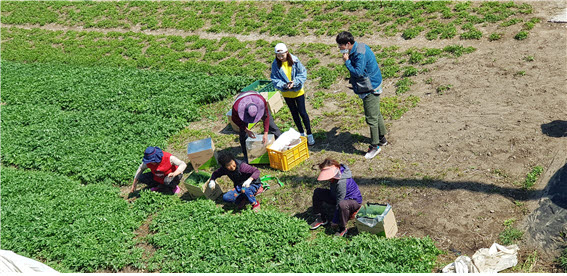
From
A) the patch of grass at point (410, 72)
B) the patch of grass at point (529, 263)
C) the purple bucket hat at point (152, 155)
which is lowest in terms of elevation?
the patch of grass at point (529, 263)

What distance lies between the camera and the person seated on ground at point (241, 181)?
25.1 ft

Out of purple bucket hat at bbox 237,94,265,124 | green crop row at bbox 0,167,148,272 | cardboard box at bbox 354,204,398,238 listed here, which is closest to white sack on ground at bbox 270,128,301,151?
purple bucket hat at bbox 237,94,265,124

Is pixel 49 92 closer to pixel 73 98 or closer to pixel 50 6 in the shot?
pixel 73 98

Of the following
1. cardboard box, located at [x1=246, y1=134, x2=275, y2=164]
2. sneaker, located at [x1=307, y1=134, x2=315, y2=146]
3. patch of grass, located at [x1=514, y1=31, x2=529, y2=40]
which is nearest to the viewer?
cardboard box, located at [x1=246, y1=134, x2=275, y2=164]

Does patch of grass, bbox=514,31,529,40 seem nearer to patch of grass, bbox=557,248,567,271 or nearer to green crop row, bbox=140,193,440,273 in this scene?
patch of grass, bbox=557,248,567,271

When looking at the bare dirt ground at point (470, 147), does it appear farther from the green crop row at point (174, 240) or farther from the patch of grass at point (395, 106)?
the green crop row at point (174, 240)

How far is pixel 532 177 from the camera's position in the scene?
711cm

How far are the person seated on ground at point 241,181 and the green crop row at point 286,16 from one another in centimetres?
748

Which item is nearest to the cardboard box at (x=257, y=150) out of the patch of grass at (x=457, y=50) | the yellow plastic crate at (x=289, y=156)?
the yellow plastic crate at (x=289, y=156)

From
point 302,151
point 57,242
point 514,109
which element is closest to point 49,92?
point 57,242

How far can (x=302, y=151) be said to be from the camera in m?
8.98

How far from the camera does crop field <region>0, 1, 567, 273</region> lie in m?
6.78

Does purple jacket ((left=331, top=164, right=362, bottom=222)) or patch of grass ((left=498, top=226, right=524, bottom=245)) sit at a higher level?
purple jacket ((left=331, top=164, right=362, bottom=222))

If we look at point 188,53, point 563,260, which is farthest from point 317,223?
point 188,53
